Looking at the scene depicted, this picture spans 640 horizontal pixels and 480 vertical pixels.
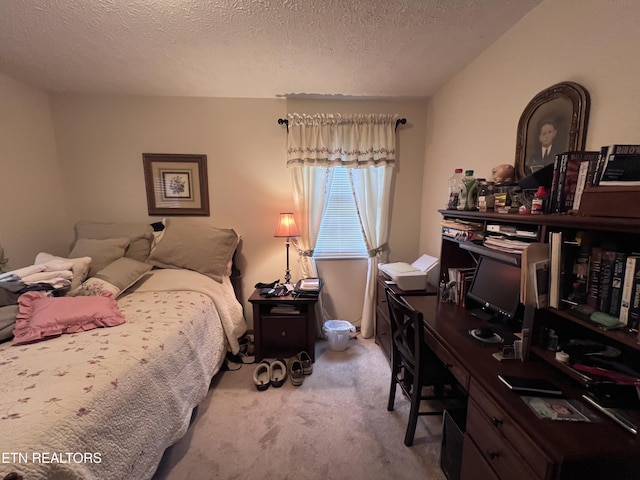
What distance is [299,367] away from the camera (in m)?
2.12

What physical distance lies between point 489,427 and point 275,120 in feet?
8.89

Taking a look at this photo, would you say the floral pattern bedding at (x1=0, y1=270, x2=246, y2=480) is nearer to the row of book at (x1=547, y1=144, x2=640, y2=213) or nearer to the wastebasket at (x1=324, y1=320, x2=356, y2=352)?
the wastebasket at (x1=324, y1=320, x2=356, y2=352)

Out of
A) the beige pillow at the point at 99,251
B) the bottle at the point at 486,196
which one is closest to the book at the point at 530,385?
the bottle at the point at 486,196

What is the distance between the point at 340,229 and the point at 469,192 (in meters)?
1.37

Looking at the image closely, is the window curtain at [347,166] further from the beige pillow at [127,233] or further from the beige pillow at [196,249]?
the beige pillow at [127,233]

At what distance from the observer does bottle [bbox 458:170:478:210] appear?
163cm

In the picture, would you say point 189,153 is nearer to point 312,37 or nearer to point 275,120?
point 275,120

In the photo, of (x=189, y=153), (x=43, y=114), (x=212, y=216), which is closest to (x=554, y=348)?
(x=212, y=216)

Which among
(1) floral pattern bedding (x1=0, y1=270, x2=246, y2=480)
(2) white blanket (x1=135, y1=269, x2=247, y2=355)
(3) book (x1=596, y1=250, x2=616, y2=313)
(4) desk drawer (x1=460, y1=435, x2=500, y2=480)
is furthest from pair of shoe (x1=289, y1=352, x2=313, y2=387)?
(3) book (x1=596, y1=250, x2=616, y2=313)

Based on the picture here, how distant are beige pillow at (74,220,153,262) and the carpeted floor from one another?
4.26 feet

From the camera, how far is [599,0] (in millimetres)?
1101

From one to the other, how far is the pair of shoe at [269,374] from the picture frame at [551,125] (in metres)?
2.16

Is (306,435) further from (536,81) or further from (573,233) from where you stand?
(536,81)

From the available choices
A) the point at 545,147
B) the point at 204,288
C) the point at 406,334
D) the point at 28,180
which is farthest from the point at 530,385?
the point at 28,180
